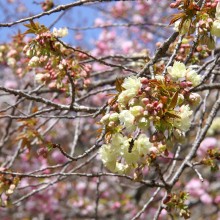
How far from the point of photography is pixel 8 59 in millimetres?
3764

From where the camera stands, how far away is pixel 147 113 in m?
1.59

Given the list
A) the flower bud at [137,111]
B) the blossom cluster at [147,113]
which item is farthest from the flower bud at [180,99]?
the flower bud at [137,111]

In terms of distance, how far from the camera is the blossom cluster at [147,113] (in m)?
1.61

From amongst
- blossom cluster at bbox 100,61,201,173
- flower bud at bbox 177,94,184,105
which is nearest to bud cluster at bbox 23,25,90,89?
blossom cluster at bbox 100,61,201,173

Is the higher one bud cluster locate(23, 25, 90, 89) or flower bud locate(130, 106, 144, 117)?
bud cluster locate(23, 25, 90, 89)

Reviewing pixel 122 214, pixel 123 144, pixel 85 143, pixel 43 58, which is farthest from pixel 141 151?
pixel 85 143

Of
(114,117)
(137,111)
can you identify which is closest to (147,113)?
(137,111)

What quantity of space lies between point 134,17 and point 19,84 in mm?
2931

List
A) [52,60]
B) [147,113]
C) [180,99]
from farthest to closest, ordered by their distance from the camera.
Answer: [52,60]
[180,99]
[147,113]

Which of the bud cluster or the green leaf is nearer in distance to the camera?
the green leaf

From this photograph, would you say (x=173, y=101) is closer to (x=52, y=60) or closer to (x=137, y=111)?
(x=137, y=111)

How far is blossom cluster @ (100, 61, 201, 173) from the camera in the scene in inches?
63.4

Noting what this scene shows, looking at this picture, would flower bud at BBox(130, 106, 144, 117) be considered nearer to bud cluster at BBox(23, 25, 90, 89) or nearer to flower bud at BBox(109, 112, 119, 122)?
flower bud at BBox(109, 112, 119, 122)

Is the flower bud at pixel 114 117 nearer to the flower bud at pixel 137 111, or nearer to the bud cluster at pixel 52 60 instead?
the flower bud at pixel 137 111
